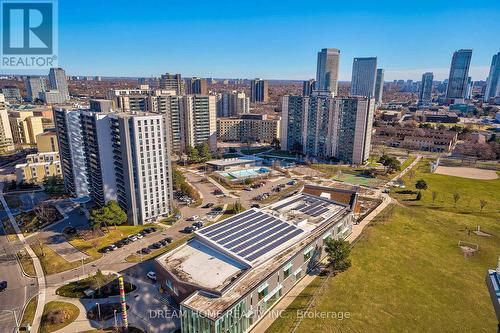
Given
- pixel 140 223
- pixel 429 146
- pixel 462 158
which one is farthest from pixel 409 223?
pixel 429 146

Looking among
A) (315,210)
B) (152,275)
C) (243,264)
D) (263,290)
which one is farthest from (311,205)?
(152,275)

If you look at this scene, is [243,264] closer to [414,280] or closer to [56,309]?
[56,309]

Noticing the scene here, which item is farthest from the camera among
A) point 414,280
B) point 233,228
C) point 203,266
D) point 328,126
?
point 328,126

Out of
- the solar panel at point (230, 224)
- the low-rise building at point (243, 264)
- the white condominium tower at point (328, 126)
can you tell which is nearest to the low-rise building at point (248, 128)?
the white condominium tower at point (328, 126)

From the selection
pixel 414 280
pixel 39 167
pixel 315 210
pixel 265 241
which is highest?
pixel 265 241

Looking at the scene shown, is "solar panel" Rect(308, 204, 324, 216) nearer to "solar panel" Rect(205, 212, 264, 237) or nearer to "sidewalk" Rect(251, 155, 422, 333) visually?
"sidewalk" Rect(251, 155, 422, 333)

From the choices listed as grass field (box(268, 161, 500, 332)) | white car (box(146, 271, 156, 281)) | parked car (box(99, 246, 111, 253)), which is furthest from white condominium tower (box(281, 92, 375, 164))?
white car (box(146, 271, 156, 281))

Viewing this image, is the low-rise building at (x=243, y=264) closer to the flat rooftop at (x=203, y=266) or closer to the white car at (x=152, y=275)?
the flat rooftop at (x=203, y=266)
